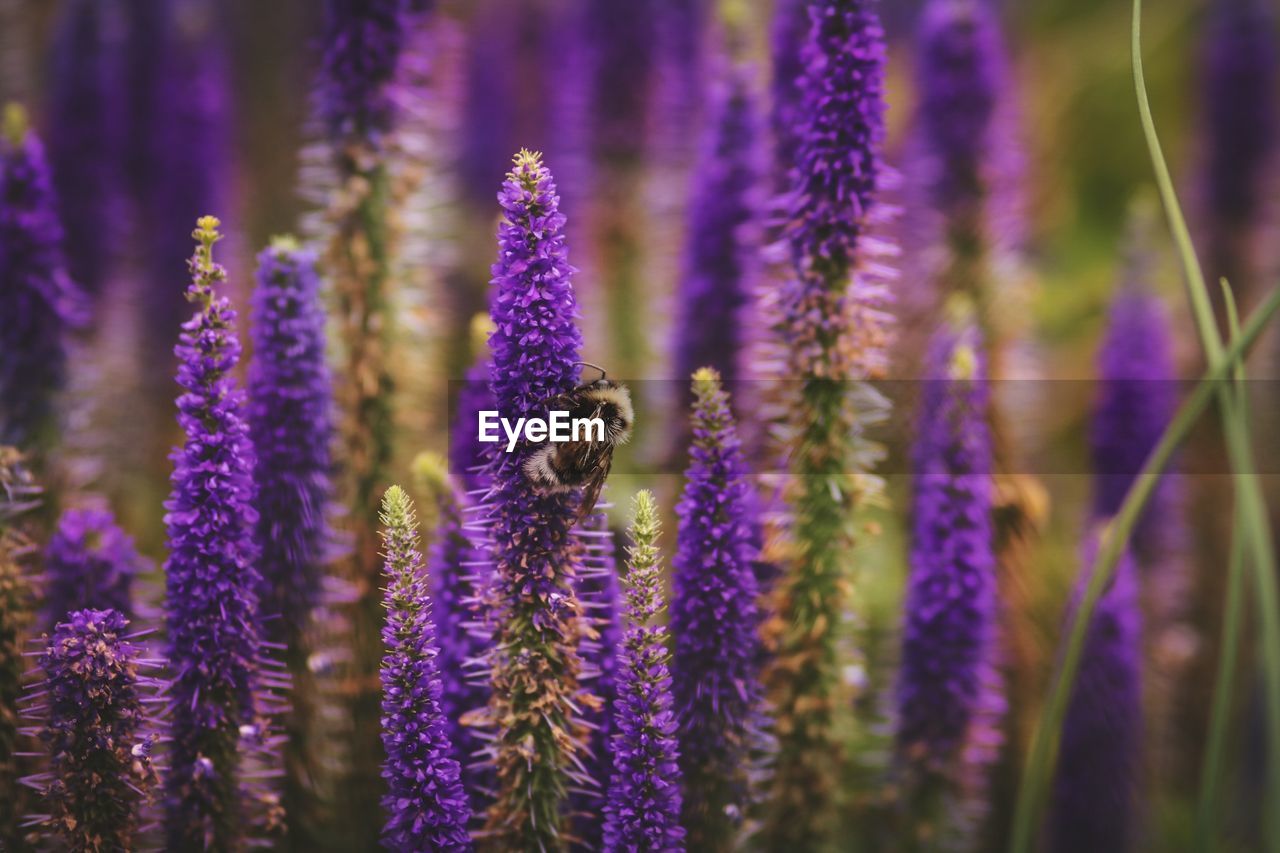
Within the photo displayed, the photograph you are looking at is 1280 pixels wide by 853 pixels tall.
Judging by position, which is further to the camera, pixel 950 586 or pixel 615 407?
pixel 950 586

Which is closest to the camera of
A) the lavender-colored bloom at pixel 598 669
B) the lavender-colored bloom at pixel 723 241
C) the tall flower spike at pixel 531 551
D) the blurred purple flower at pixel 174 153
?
the tall flower spike at pixel 531 551

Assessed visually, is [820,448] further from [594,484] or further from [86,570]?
[86,570]

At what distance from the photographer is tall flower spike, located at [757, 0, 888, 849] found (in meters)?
1.14

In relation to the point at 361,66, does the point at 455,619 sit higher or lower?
lower

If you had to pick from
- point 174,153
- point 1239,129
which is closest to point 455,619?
point 174,153

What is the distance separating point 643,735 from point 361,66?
2.84 feet

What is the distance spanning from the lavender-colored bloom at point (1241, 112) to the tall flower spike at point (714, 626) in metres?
1.32

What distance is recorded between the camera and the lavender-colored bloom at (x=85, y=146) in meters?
1.62

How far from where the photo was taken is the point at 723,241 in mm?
1370

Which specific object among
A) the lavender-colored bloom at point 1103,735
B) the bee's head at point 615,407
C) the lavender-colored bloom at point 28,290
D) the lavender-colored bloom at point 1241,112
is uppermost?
the lavender-colored bloom at point 1241,112

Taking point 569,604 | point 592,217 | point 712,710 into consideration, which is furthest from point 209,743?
point 592,217

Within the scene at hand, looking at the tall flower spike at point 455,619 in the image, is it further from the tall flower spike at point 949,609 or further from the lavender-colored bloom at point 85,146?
the lavender-colored bloom at point 85,146

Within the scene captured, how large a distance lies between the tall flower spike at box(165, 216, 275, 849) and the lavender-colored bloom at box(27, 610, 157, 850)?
1.5 inches

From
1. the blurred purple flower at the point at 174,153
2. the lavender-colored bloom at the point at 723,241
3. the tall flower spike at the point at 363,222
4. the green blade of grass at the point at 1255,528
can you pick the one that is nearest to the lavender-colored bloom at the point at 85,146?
the blurred purple flower at the point at 174,153
